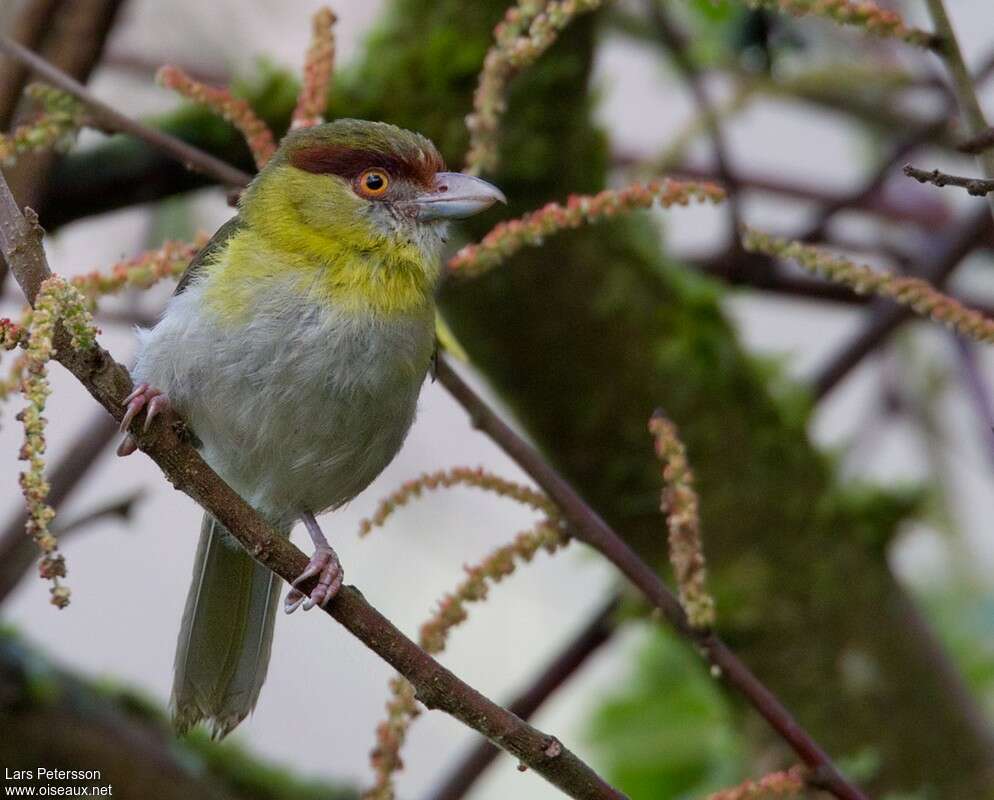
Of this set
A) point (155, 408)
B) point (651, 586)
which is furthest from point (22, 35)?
point (651, 586)

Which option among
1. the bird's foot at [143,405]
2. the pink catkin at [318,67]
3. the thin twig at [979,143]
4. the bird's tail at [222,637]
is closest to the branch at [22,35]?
the pink catkin at [318,67]

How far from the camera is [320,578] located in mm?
2203

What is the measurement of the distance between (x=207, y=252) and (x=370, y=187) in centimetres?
36

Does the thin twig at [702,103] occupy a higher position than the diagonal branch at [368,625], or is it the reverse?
the thin twig at [702,103]

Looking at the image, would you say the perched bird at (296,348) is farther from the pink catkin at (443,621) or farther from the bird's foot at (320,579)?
the pink catkin at (443,621)

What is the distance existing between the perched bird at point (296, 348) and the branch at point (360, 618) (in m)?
0.44

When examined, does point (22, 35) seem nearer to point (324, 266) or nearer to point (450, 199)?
point (324, 266)

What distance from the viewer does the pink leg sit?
73.7 inches

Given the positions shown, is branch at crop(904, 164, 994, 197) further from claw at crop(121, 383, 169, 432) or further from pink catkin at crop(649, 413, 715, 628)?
claw at crop(121, 383, 169, 432)

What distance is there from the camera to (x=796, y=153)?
21.1ft

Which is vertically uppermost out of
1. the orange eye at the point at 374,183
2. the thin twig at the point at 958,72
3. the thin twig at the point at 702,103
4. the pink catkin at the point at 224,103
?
the thin twig at the point at 702,103

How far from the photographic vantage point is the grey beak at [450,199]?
2.71 metres

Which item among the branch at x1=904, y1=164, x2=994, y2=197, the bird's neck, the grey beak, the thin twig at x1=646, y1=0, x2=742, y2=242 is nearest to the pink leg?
the bird's neck

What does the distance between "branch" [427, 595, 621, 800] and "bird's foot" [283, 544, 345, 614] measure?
585 mm
